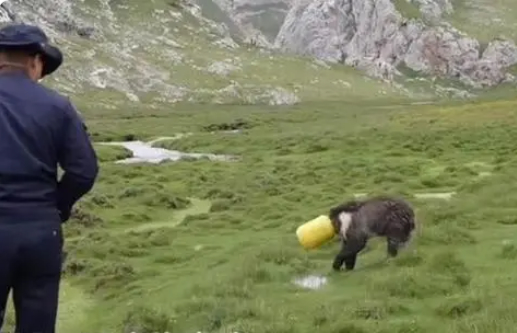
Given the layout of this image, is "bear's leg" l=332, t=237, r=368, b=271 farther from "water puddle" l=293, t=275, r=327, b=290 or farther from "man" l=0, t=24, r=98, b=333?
"man" l=0, t=24, r=98, b=333

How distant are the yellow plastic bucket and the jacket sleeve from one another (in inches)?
434

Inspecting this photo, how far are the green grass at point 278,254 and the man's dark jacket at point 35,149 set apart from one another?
6.04 m

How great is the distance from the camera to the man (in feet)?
24.2

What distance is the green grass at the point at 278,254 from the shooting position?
45.8ft

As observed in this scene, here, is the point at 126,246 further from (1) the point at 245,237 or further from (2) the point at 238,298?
(2) the point at 238,298

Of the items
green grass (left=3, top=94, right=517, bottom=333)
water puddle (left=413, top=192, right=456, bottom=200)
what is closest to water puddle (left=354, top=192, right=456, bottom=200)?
water puddle (left=413, top=192, right=456, bottom=200)

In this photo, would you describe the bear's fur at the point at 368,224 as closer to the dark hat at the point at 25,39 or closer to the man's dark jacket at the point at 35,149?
the man's dark jacket at the point at 35,149

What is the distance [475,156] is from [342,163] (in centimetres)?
852

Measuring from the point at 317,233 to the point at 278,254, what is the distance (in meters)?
1.20

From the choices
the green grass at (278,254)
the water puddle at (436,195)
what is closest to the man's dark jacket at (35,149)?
the green grass at (278,254)

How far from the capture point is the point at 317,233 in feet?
61.0

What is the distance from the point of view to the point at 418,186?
3603cm


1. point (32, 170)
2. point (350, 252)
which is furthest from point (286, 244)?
point (32, 170)

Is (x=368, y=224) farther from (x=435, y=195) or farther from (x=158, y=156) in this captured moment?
(x=158, y=156)
